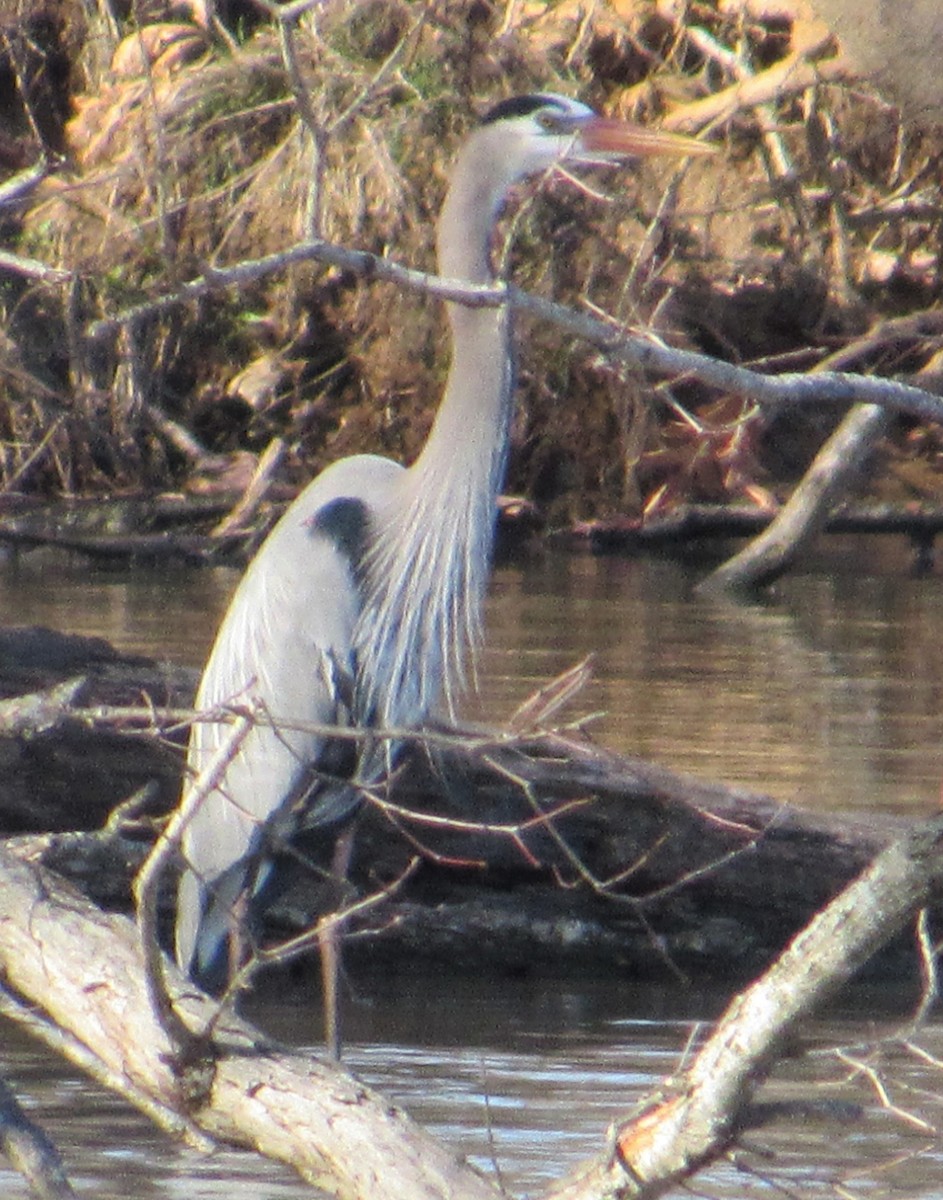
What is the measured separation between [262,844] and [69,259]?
27.7 feet

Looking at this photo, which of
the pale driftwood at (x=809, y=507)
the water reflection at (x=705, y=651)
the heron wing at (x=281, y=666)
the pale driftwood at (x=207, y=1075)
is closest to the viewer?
the pale driftwood at (x=207, y=1075)

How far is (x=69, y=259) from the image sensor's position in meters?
12.6

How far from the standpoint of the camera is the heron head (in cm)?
514

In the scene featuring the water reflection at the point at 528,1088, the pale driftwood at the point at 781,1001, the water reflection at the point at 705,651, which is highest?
the pale driftwood at the point at 781,1001

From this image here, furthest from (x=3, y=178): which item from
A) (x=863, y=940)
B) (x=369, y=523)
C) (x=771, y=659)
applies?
(x=863, y=940)

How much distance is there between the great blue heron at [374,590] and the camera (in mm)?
4855

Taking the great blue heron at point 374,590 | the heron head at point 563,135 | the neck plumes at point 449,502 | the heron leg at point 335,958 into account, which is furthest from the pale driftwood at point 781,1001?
the heron head at point 563,135

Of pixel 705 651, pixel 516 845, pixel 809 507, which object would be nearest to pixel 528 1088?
pixel 516 845

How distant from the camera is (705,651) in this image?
10.5m

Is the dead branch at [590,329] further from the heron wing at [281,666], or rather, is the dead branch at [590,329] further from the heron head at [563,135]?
the heron head at [563,135]

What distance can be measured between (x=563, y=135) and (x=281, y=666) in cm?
140

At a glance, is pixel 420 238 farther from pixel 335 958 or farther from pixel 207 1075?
pixel 207 1075

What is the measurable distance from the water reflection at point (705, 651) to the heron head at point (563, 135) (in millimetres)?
1728

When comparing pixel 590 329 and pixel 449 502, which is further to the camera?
pixel 449 502
